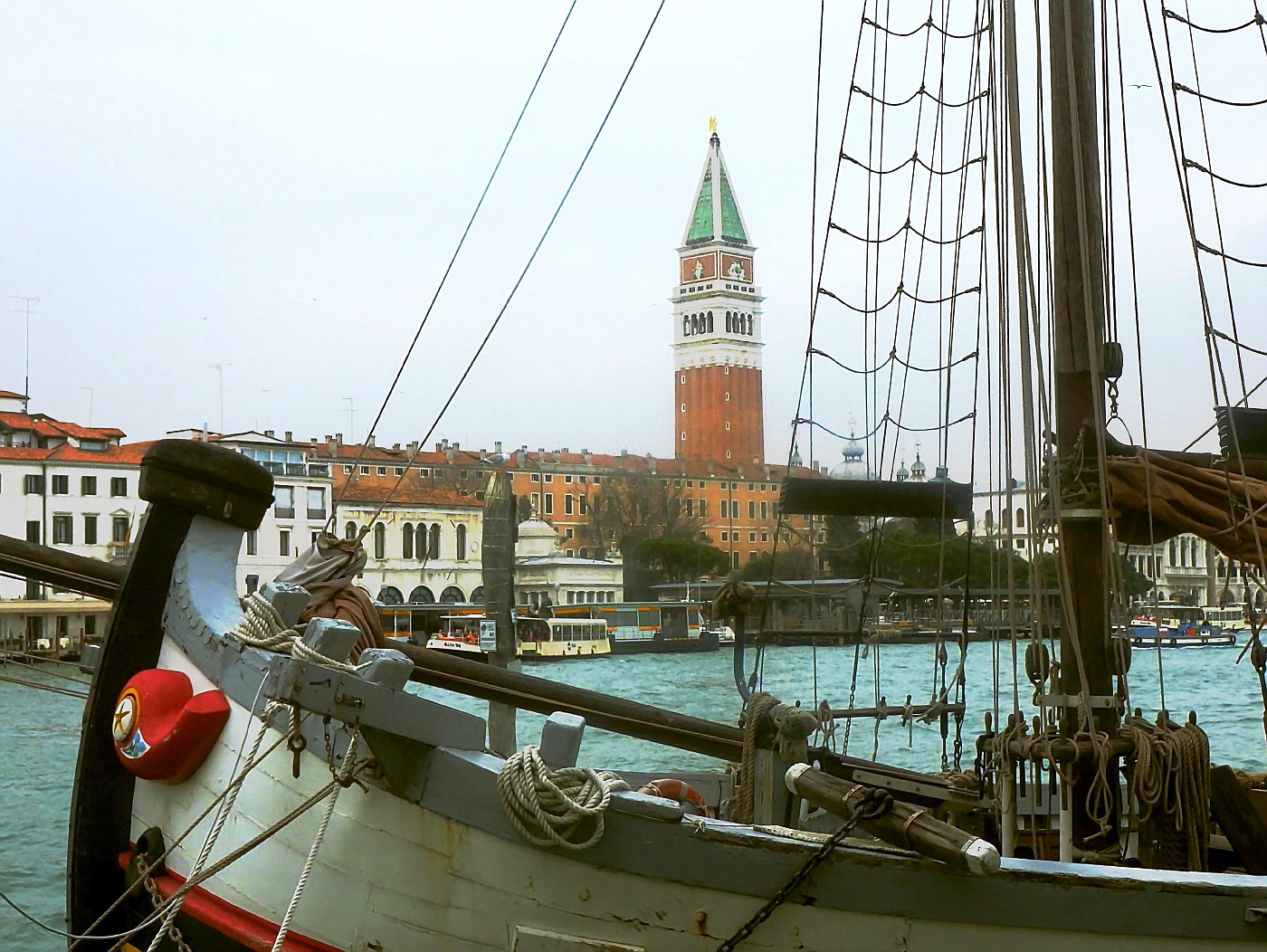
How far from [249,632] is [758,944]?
4.16ft

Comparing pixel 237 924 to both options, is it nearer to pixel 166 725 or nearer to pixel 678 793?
pixel 166 725

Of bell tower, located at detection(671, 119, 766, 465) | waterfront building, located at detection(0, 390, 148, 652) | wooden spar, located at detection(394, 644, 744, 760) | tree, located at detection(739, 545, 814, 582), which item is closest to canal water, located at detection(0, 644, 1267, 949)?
wooden spar, located at detection(394, 644, 744, 760)

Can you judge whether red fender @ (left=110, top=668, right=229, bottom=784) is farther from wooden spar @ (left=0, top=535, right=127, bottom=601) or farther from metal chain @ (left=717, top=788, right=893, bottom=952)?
metal chain @ (left=717, top=788, right=893, bottom=952)

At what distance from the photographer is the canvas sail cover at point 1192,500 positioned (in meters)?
4.73

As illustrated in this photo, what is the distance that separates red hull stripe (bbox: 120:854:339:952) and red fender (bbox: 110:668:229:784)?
0.90 feet

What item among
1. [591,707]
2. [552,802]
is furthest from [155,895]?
[591,707]

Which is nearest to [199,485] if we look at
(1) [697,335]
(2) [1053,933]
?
(2) [1053,933]

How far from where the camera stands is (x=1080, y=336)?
4.88 metres

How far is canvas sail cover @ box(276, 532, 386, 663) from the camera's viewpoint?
12.9 feet

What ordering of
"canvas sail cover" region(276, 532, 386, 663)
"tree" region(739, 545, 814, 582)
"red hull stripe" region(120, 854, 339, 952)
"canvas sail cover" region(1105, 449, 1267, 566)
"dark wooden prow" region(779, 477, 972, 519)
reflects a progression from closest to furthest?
1. "red hull stripe" region(120, 854, 339, 952)
2. "canvas sail cover" region(276, 532, 386, 663)
3. "canvas sail cover" region(1105, 449, 1267, 566)
4. "dark wooden prow" region(779, 477, 972, 519)
5. "tree" region(739, 545, 814, 582)

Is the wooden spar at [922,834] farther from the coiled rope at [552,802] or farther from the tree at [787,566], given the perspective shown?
the tree at [787,566]

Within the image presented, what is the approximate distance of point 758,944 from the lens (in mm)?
2869

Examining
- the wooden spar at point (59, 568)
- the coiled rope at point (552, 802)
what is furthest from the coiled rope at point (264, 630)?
the wooden spar at point (59, 568)

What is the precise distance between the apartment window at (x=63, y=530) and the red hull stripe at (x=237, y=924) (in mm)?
41096
